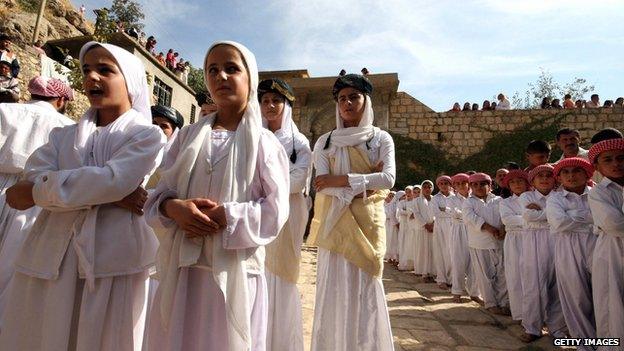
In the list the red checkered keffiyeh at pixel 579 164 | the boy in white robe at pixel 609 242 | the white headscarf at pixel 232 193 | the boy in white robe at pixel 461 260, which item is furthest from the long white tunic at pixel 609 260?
the white headscarf at pixel 232 193

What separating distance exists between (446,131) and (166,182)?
1527 centimetres

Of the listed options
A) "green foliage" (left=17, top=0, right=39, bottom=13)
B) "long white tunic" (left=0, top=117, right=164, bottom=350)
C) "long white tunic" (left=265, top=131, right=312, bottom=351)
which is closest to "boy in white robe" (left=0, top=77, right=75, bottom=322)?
"long white tunic" (left=0, top=117, right=164, bottom=350)

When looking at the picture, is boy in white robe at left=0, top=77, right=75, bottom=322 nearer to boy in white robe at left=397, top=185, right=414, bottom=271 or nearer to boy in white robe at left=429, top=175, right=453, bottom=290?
boy in white robe at left=429, top=175, right=453, bottom=290

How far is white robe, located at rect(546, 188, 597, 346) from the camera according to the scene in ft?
11.4

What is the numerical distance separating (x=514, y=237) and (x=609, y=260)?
1432 mm

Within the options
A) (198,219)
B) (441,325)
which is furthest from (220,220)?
(441,325)

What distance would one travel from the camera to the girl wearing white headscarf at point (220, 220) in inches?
57.9

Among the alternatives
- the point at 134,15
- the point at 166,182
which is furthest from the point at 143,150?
the point at 134,15

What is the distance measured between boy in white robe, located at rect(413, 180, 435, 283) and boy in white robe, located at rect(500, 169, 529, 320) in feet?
10.1

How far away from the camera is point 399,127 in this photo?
15.6 meters

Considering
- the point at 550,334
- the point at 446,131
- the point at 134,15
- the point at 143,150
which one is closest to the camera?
the point at 143,150

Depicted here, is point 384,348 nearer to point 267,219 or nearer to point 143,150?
point 267,219

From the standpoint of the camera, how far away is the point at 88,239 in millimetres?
1563

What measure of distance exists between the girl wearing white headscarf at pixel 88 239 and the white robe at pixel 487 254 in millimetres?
4608
